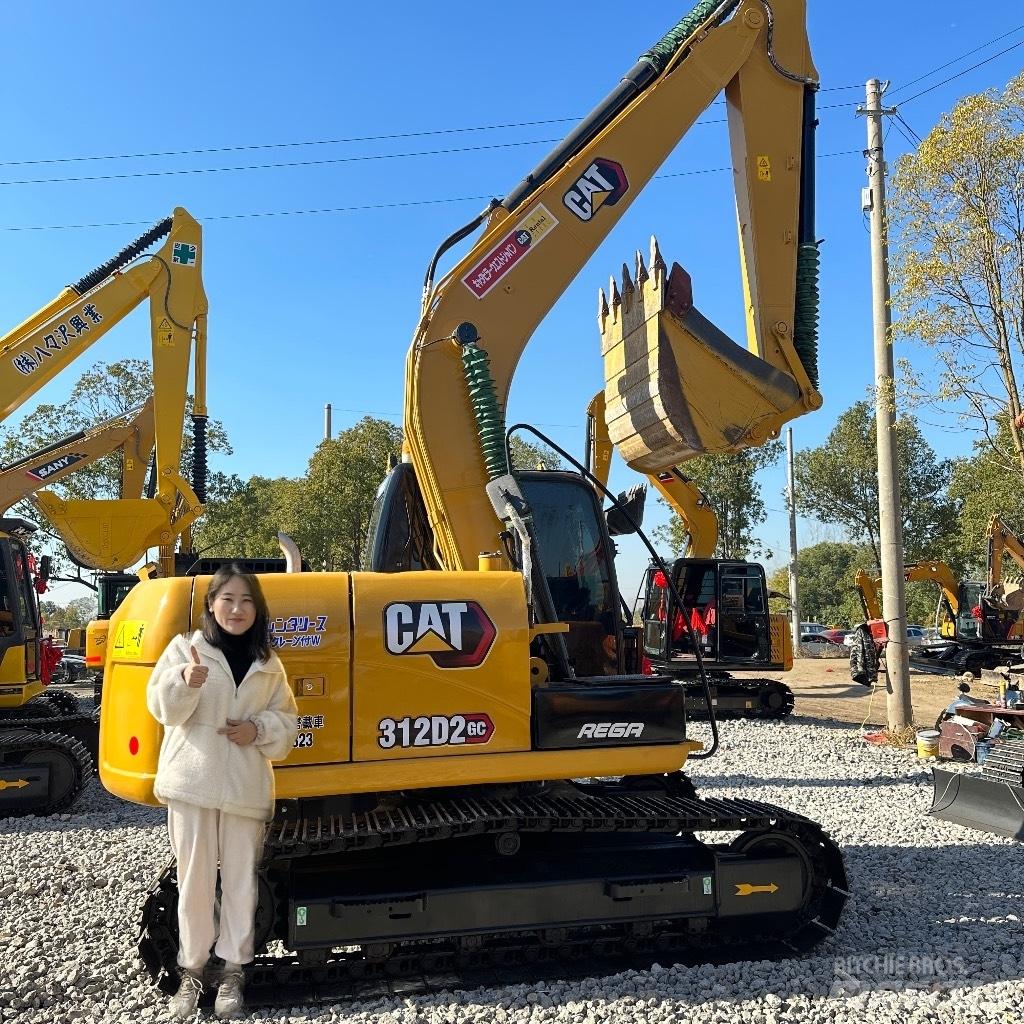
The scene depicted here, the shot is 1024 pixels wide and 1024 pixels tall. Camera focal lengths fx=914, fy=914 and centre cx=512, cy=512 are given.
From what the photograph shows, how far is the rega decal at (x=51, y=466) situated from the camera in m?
14.1

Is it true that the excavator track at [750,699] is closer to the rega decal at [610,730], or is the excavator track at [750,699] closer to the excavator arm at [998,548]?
the excavator arm at [998,548]

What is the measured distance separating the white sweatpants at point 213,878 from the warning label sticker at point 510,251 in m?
3.42

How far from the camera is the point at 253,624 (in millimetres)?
3629

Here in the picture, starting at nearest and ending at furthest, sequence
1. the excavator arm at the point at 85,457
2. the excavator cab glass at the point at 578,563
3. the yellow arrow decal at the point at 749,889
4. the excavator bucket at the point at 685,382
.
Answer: the yellow arrow decal at the point at 749,889
the excavator cab glass at the point at 578,563
the excavator bucket at the point at 685,382
the excavator arm at the point at 85,457

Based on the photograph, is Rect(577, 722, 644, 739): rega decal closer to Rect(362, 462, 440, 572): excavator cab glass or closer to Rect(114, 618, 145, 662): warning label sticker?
Rect(362, 462, 440, 572): excavator cab glass

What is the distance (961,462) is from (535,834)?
125 ft

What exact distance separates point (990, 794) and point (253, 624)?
19.4 feet

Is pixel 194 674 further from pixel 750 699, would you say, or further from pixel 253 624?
pixel 750 699

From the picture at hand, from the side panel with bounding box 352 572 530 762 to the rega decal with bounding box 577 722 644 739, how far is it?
0.30 m

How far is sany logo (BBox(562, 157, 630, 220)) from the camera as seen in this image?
6.04 meters

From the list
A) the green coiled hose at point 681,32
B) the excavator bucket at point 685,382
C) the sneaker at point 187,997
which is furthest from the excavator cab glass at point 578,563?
the green coiled hose at point 681,32

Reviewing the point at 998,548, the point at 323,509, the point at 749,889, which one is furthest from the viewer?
the point at 323,509

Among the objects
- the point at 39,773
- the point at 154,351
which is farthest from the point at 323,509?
the point at 39,773

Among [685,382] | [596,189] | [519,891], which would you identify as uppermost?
[596,189]
